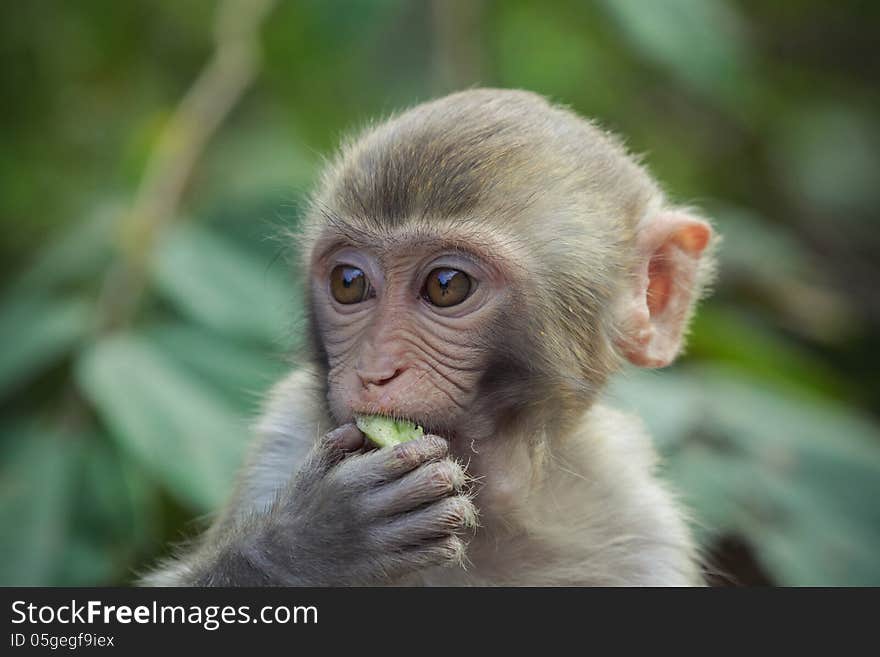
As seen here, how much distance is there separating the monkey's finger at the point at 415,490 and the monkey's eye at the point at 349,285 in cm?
67

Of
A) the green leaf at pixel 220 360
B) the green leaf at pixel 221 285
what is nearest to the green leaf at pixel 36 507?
the green leaf at pixel 220 360

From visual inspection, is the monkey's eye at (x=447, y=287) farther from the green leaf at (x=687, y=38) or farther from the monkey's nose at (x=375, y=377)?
the green leaf at (x=687, y=38)

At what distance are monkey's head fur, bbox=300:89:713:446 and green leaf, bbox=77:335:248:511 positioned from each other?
113 cm

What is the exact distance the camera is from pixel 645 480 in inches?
180

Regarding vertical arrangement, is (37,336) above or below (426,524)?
above

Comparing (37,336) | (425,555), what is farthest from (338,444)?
(37,336)

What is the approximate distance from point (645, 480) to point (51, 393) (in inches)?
110

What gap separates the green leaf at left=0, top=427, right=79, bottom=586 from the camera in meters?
4.91

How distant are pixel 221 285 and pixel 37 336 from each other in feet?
2.72

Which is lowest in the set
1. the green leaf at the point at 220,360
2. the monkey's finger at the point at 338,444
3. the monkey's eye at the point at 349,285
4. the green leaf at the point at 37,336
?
the monkey's finger at the point at 338,444

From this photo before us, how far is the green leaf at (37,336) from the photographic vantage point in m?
5.17

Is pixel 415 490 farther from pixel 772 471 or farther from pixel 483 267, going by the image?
pixel 772 471

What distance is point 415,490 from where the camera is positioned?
321cm
